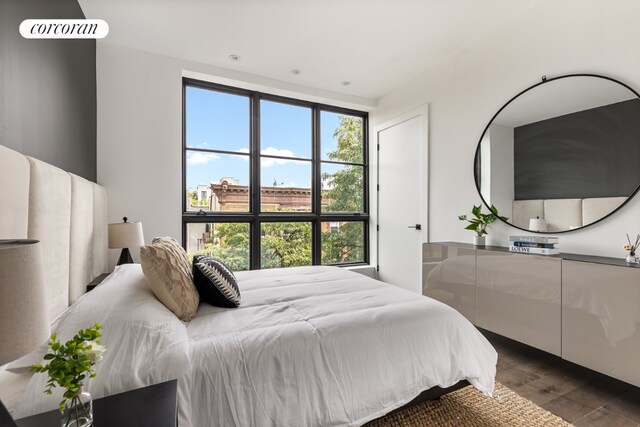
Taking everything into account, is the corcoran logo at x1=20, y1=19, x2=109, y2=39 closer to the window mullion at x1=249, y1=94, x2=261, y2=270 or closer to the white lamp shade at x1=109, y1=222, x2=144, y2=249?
the white lamp shade at x1=109, y1=222, x2=144, y2=249

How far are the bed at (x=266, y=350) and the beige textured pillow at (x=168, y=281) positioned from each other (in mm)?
72

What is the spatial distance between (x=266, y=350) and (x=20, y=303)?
86 centimetres

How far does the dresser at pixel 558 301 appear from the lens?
169 centimetres

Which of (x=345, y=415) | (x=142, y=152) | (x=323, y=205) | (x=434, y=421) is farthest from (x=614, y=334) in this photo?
(x=142, y=152)

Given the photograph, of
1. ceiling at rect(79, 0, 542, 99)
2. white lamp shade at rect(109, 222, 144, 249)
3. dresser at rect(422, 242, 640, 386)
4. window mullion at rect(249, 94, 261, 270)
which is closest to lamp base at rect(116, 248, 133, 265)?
white lamp shade at rect(109, 222, 144, 249)

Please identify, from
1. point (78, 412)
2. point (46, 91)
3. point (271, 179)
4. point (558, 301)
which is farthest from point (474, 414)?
point (271, 179)

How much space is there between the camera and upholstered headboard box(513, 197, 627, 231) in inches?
80.8

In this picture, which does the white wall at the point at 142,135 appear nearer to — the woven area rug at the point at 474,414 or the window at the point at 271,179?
the window at the point at 271,179

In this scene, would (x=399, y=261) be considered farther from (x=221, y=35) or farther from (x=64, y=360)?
(x=64, y=360)

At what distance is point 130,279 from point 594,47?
11.0 feet

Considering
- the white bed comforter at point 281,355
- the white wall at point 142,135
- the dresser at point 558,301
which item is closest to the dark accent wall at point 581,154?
the dresser at point 558,301

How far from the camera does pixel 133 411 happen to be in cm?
84

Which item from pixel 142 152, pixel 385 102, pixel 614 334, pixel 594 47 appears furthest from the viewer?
pixel 385 102

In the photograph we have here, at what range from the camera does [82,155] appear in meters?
2.43
